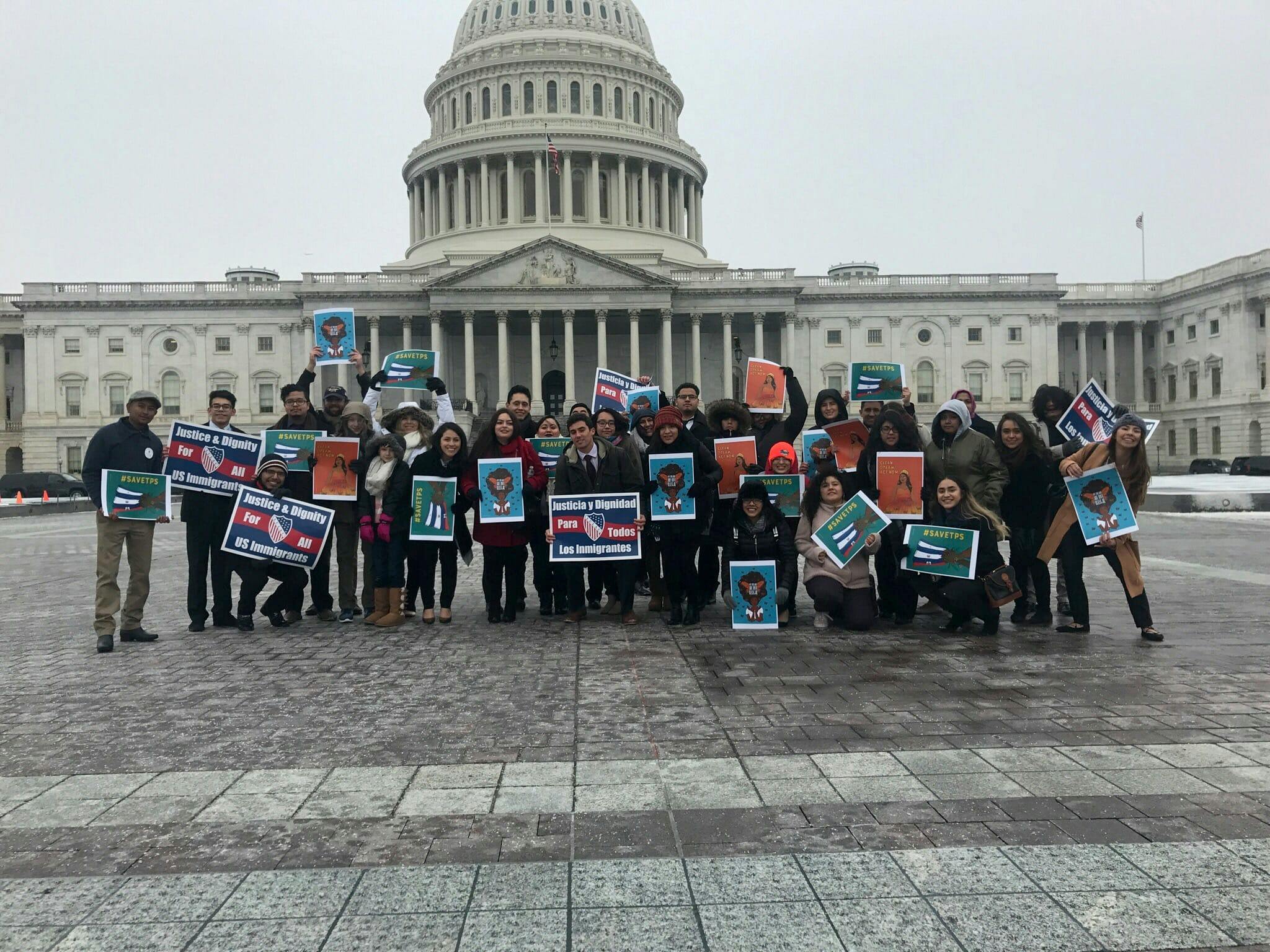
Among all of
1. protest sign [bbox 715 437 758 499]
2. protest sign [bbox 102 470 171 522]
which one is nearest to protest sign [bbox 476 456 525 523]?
protest sign [bbox 715 437 758 499]

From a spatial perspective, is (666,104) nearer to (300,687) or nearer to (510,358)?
(510,358)

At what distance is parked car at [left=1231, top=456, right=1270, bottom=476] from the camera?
52688 mm

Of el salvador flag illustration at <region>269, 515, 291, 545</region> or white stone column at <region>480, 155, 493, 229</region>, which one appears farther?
white stone column at <region>480, 155, 493, 229</region>

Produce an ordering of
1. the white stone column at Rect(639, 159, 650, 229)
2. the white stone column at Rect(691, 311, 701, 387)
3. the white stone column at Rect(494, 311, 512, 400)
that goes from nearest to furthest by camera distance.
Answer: the white stone column at Rect(494, 311, 512, 400), the white stone column at Rect(691, 311, 701, 387), the white stone column at Rect(639, 159, 650, 229)

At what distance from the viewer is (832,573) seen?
10.7 m

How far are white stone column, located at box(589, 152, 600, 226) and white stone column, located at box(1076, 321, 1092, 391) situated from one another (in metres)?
38.1

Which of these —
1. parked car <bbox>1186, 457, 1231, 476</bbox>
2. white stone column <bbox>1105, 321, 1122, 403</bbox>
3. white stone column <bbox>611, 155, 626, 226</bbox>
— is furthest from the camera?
white stone column <bbox>611, 155, 626, 226</bbox>

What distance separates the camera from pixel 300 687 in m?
8.00

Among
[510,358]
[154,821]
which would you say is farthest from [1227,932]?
[510,358]

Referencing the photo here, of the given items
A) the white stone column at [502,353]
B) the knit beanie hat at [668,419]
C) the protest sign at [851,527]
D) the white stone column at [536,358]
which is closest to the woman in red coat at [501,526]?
the knit beanie hat at [668,419]

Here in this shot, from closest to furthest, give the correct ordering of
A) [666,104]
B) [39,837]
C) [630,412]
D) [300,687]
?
[39,837] < [300,687] < [630,412] < [666,104]

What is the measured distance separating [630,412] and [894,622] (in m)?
5.22

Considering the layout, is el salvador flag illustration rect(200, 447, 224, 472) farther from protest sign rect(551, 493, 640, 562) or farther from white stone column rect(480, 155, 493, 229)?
white stone column rect(480, 155, 493, 229)

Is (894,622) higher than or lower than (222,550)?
lower
